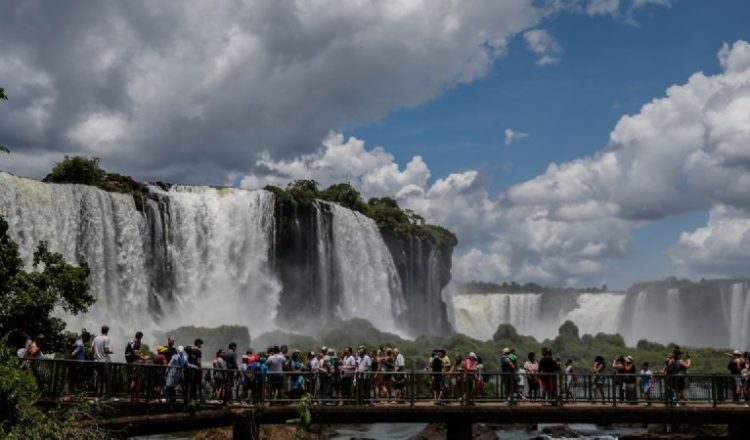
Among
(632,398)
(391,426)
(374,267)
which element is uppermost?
(374,267)

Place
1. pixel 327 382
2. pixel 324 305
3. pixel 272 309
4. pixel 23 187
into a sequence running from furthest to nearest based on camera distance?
pixel 324 305 → pixel 272 309 → pixel 23 187 → pixel 327 382

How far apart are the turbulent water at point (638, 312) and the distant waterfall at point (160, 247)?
143 feet

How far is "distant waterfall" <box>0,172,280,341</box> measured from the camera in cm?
4331

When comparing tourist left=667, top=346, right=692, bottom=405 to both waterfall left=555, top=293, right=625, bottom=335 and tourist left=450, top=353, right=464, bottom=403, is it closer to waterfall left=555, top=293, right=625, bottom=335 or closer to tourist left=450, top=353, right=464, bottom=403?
tourist left=450, top=353, right=464, bottom=403

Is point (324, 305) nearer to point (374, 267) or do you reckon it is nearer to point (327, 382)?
point (374, 267)

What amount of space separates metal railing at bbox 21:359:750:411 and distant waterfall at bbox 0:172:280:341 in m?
26.9

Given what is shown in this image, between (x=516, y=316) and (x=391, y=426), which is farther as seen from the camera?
(x=516, y=316)

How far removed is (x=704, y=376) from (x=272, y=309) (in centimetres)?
4228

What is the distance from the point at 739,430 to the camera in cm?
2116

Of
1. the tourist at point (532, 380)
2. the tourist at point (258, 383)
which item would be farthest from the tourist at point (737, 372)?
the tourist at point (258, 383)

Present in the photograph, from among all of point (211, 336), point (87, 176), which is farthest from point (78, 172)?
point (211, 336)

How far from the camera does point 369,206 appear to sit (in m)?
77.6

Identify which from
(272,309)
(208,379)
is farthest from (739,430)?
(272,309)

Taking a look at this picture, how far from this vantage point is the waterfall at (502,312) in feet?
347
